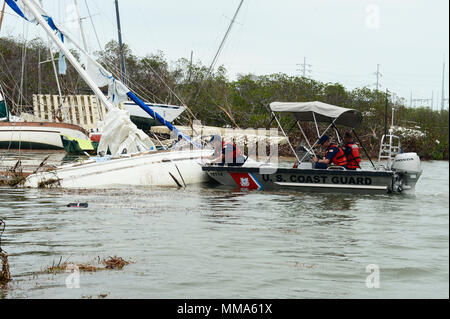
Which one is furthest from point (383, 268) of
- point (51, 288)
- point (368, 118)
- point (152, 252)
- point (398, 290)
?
point (368, 118)

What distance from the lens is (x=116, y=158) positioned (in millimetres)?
18594

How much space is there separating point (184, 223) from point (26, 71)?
35686 millimetres

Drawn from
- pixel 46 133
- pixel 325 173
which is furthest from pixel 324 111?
pixel 46 133

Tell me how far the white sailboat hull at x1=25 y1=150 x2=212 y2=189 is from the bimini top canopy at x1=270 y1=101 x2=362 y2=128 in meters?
3.13

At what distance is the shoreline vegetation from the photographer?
41250 millimetres

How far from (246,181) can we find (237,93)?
29707mm

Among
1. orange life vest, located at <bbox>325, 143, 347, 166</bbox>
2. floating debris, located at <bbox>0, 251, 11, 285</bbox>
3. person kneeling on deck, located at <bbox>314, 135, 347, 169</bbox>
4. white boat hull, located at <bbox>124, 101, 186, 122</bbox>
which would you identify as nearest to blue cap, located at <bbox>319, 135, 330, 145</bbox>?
person kneeling on deck, located at <bbox>314, 135, 347, 169</bbox>

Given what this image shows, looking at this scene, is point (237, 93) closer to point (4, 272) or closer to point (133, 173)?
point (133, 173)

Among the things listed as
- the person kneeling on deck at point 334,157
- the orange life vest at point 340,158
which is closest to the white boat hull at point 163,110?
the person kneeling on deck at point 334,157

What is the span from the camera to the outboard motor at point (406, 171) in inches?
679

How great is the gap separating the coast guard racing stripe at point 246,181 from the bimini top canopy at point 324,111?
2.09 metres

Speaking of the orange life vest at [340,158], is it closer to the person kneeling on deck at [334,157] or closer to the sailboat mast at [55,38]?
the person kneeling on deck at [334,157]

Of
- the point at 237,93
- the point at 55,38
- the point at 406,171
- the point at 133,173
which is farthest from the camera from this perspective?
the point at 237,93

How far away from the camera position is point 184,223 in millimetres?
12211
